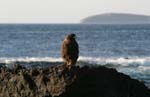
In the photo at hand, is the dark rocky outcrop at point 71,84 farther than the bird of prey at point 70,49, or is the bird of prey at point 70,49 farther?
the bird of prey at point 70,49

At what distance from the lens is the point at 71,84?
16.2m

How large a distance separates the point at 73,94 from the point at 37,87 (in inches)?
39.1

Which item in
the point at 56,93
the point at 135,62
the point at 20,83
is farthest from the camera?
the point at 135,62

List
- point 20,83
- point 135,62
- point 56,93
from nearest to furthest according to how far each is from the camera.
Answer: point 56,93, point 20,83, point 135,62

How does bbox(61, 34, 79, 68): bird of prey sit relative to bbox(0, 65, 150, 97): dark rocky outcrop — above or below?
above

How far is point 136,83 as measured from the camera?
17641 millimetres

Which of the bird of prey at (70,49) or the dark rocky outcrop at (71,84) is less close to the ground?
the bird of prey at (70,49)

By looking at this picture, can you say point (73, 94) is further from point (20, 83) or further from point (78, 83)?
point (20, 83)

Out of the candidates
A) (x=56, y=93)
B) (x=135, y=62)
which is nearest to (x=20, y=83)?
(x=56, y=93)

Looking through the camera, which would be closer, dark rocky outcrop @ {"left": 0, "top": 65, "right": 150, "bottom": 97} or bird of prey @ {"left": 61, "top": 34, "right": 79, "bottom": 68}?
dark rocky outcrop @ {"left": 0, "top": 65, "right": 150, "bottom": 97}

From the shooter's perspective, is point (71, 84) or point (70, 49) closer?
point (71, 84)

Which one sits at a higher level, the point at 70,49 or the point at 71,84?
the point at 70,49

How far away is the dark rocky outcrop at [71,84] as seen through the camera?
16.3 m

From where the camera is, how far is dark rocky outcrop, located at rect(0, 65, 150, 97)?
16297 mm
